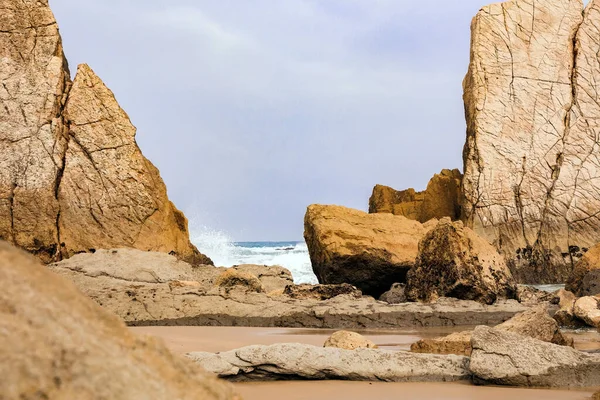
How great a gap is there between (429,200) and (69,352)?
87.2 ft

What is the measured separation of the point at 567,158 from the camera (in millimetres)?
23344

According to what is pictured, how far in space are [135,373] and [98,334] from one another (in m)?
0.13

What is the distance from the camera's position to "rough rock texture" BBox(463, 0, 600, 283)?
22.2 metres

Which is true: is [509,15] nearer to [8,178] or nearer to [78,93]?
[78,93]

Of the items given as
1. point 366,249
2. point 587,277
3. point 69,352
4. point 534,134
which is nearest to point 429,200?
point 534,134

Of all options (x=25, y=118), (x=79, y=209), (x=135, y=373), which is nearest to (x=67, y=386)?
(x=135, y=373)

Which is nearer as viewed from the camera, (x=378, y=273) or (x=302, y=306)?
(x=302, y=306)

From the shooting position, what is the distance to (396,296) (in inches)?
480

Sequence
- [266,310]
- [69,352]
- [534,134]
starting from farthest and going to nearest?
[534,134] < [266,310] < [69,352]

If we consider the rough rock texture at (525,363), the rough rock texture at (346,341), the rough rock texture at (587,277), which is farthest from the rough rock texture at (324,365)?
the rough rock texture at (587,277)

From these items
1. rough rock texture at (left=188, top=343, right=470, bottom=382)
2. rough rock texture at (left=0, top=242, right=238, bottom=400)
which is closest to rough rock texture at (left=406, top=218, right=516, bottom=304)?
rough rock texture at (left=188, top=343, right=470, bottom=382)

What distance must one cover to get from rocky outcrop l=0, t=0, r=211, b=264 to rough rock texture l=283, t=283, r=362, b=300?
23.6 ft

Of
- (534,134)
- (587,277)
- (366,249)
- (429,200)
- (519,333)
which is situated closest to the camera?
(519,333)

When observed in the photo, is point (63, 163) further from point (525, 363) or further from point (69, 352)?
point (69, 352)
